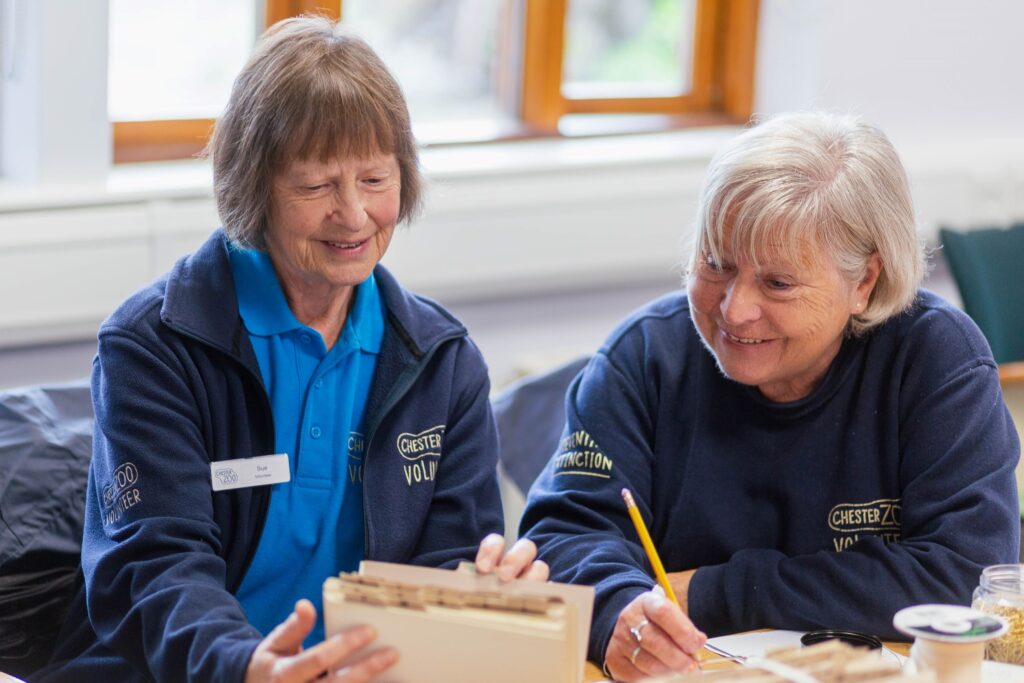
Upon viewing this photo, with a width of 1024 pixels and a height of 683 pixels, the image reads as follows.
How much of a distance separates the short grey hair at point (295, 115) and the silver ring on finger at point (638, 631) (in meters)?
0.68

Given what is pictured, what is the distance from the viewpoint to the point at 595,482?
201cm

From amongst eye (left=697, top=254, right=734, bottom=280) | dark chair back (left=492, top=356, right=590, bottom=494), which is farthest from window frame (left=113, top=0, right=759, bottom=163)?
eye (left=697, top=254, right=734, bottom=280)

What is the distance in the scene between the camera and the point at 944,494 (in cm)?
191

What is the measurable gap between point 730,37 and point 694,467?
8.06 ft

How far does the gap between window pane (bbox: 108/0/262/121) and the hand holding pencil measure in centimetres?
202

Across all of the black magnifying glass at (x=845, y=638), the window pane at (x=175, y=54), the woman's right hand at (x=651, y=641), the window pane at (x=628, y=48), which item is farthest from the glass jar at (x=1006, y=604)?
the window pane at (x=628, y=48)

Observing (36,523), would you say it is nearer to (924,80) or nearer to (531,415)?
(531,415)

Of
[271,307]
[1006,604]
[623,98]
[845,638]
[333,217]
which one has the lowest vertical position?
[845,638]

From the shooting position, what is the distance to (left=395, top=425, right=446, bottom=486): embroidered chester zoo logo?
6.20ft

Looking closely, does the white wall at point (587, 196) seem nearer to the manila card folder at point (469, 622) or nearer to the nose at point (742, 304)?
the nose at point (742, 304)

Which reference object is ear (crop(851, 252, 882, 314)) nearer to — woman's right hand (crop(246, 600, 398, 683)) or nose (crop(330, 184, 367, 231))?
nose (crop(330, 184, 367, 231))

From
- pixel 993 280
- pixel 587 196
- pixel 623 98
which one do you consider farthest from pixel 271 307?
pixel 623 98

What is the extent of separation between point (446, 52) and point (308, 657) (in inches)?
105

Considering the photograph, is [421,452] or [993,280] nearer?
[421,452]
